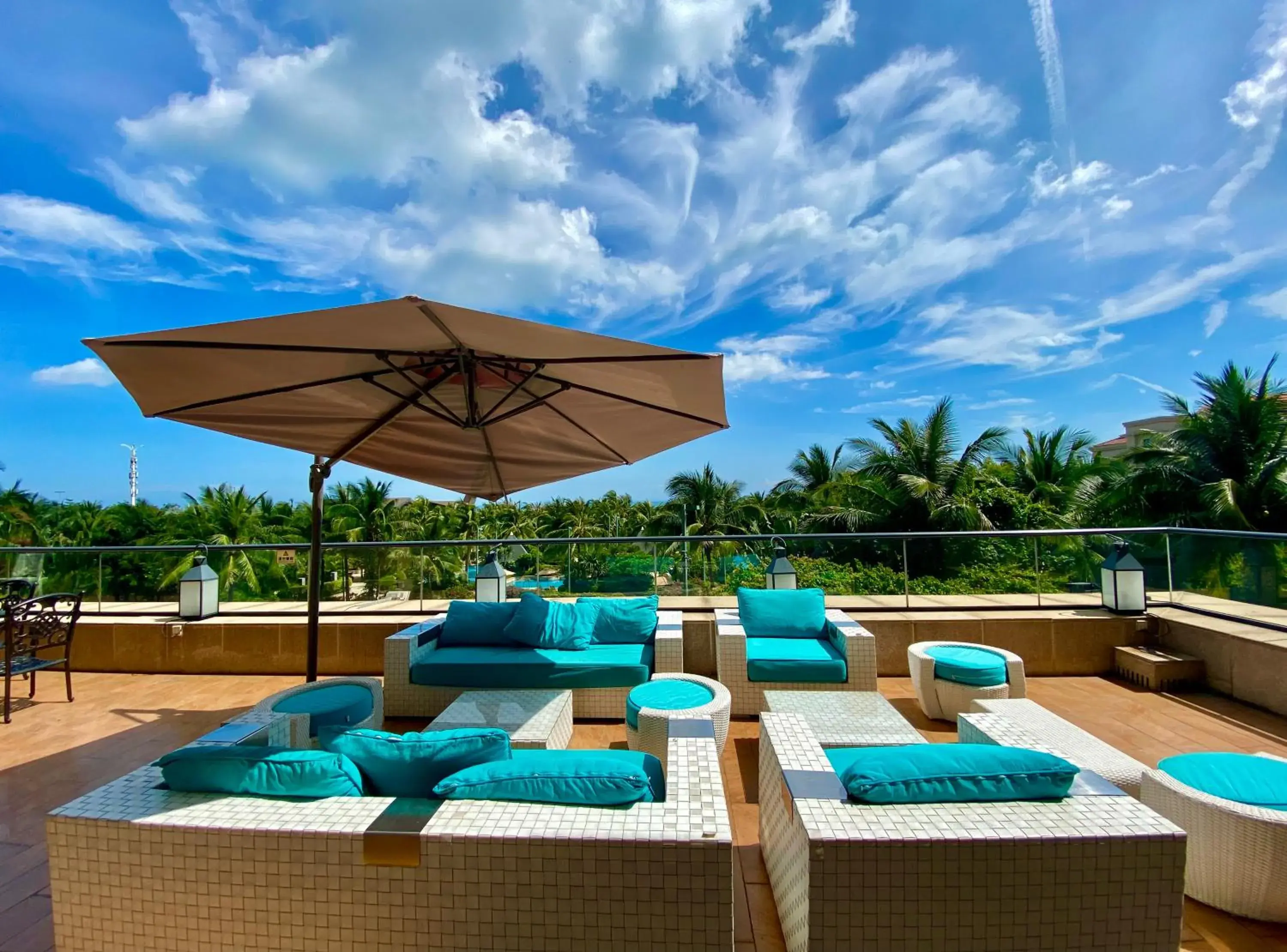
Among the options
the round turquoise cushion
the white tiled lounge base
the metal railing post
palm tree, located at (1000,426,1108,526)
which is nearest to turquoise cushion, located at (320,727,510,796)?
the round turquoise cushion

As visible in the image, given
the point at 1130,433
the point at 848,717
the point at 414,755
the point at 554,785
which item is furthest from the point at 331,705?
the point at 1130,433

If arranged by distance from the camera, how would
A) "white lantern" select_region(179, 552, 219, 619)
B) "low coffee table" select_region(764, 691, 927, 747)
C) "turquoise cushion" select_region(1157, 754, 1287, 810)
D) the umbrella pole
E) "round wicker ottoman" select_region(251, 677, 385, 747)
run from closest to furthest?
"turquoise cushion" select_region(1157, 754, 1287, 810) → "low coffee table" select_region(764, 691, 927, 747) → "round wicker ottoman" select_region(251, 677, 385, 747) → the umbrella pole → "white lantern" select_region(179, 552, 219, 619)

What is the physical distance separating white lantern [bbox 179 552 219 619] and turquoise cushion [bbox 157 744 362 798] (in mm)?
4321

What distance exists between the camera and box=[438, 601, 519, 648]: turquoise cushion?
162 inches

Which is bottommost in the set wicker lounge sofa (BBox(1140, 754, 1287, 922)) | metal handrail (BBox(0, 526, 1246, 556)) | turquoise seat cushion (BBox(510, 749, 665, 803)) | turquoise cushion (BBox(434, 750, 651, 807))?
wicker lounge sofa (BBox(1140, 754, 1287, 922))

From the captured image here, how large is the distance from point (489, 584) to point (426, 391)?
98.9 inches

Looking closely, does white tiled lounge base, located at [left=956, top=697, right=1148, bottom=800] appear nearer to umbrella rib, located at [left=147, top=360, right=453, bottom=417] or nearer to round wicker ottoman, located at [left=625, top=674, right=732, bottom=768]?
round wicker ottoman, located at [left=625, top=674, right=732, bottom=768]

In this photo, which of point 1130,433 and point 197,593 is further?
point 1130,433

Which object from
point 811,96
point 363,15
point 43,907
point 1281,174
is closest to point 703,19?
point 363,15

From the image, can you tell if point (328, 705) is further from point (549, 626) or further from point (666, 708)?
point (666, 708)

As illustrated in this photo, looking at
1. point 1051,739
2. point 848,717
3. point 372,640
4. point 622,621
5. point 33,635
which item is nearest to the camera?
point 1051,739

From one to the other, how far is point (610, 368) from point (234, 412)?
2071mm

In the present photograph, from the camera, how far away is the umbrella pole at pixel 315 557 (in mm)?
3465

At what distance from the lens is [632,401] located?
124 inches
